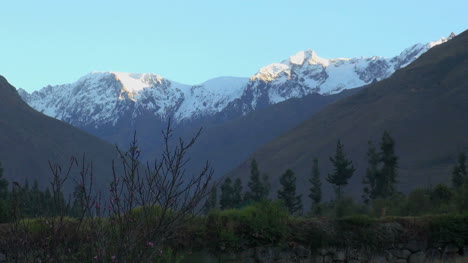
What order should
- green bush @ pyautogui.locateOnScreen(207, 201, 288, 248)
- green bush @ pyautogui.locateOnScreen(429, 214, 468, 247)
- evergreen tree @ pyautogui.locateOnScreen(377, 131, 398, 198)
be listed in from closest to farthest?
green bush @ pyautogui.locateOnScreen(207, 201, 288, 248) < green bush @ pyautogui.locateOnScreen(429, 214, 468, 247) < evergreen tree @ pyautogui.locateOnScreen(377, 131, 398, 198)

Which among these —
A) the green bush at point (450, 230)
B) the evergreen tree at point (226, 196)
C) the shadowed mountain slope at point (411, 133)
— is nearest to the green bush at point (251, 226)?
the green bush at point (450, 230)

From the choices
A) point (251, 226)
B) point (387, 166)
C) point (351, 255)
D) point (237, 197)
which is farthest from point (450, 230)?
point (237, 197)

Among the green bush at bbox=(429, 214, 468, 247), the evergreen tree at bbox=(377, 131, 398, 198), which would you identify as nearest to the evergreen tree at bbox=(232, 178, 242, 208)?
the evergreen tree at bbox=(377, 131, 398, 198)

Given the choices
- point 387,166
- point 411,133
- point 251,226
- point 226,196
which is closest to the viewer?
point 251,226

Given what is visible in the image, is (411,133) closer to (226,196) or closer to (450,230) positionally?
(226,196)

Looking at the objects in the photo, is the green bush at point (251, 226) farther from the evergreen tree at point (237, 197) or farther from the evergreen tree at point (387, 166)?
the evergreen tree at point (237, 197)

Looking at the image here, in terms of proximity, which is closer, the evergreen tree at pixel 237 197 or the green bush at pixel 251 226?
the green bush at pixel 251 226

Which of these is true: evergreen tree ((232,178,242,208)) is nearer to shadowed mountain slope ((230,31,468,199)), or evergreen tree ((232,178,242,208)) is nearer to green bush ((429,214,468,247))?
green bush ((429,214,468,247))

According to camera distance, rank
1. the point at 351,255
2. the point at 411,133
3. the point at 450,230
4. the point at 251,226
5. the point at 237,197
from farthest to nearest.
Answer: the point at 411,133 → the point at 237,197 → the point at 450,230 → the point at 351,255 → the point at 251,226

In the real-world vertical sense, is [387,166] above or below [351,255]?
above

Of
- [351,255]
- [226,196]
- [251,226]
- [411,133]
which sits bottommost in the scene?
[351,255]

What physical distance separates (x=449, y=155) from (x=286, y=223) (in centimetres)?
13421

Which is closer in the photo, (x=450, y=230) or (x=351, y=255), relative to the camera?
(x=351, y=255)

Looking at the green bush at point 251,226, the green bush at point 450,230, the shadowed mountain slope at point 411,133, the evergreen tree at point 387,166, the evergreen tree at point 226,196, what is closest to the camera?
the green bush at point 251,226
